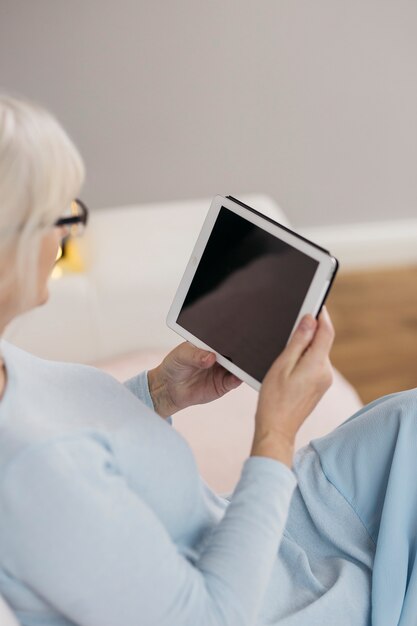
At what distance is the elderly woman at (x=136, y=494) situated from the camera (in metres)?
0.76

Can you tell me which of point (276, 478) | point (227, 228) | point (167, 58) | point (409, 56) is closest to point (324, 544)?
point (276, 478)

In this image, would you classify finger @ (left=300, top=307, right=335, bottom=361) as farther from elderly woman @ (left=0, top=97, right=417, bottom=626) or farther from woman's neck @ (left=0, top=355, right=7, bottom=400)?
woman's neck @ (left=0, top=355, right=7, bottom=400)

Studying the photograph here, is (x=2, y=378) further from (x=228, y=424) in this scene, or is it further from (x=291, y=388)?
(x=228, y=424)

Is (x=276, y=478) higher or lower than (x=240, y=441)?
higher

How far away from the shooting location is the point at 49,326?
Answer: 1631mm

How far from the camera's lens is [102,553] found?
30.3 inches

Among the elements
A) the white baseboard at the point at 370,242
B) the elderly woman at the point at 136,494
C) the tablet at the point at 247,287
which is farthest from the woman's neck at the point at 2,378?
the white baseboard at the point at 370,242

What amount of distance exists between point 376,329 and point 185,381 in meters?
1.33

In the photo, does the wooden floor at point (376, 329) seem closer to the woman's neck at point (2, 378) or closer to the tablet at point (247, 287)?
the tablet at point (247, 287)

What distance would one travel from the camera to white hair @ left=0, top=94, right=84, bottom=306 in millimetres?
749

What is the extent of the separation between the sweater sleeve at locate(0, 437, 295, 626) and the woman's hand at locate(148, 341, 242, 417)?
0.84 ft

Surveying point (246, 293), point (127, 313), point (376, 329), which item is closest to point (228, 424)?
point (127, 313)

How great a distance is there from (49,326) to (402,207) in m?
1.35

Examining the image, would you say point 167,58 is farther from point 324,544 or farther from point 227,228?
point 324,544
